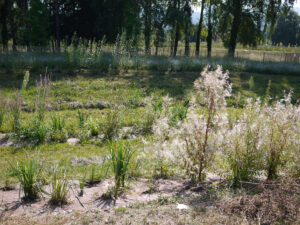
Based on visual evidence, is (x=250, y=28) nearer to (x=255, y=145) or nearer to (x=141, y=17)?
(x=141, y=17)

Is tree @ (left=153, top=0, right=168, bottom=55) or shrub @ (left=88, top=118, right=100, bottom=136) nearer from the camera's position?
shrub @ (left=88, top=118, right=100, bottom=136)

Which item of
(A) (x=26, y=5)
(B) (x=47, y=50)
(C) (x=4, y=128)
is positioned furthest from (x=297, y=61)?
(A) (x=26, y=5)

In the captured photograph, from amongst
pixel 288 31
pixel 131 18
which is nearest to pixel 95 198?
pixel 131 18

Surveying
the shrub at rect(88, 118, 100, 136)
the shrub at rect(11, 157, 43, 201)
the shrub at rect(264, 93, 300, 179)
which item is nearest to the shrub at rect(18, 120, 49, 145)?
the shrub at rect(88, 118, 100, 136)

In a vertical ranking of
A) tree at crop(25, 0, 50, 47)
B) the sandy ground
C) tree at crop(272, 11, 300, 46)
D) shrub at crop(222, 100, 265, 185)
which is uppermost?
tree at crop(272, 11, 300, 46)

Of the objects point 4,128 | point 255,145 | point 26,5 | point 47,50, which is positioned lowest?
point 4,128

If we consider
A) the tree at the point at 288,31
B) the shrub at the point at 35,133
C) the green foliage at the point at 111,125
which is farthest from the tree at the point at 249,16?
the tree at the point at 288,31

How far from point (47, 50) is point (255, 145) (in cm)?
1568

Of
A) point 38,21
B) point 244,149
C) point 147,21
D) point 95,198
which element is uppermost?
point 147,21

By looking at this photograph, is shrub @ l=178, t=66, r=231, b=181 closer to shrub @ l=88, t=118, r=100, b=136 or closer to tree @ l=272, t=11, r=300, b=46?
shrub @ l=88, t=118, r=100, b=136

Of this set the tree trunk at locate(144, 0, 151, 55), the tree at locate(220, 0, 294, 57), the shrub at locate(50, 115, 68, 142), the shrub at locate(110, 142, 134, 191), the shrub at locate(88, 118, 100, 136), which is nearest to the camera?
the shrub at locate(110, 142, 134, 191)

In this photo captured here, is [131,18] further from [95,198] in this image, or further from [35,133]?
[95,198]

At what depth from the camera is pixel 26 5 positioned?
2800 cm

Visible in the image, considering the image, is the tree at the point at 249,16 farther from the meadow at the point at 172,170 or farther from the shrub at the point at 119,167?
the shrub at the point at 119,167
